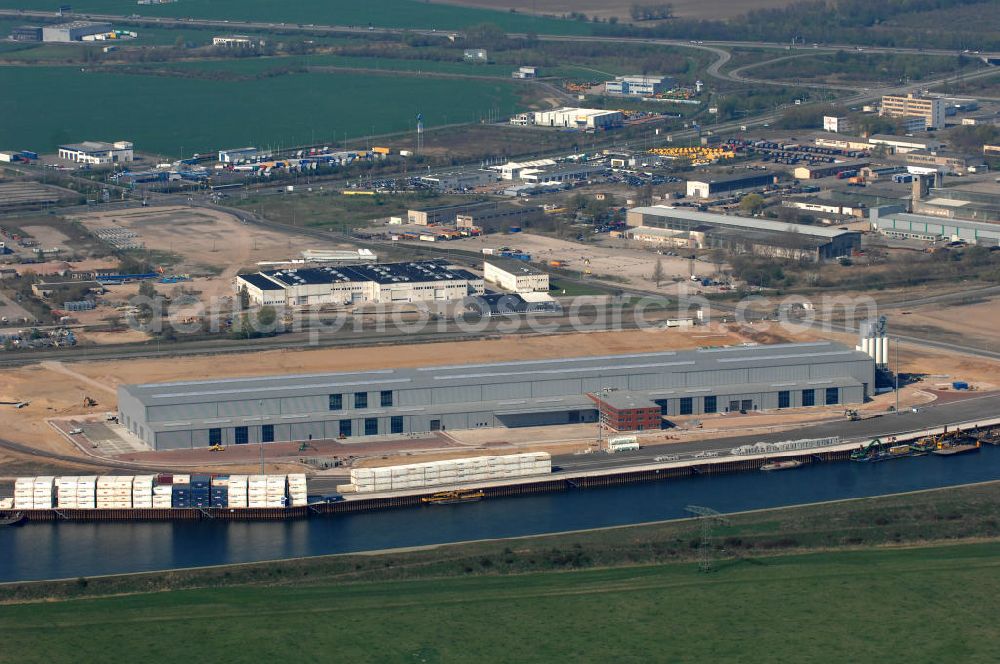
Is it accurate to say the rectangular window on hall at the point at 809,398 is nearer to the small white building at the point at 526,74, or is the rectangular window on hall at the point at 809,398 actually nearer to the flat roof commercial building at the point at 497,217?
the flat roof commercial building at the point at 497,217

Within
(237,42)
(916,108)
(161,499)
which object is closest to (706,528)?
(161,499)

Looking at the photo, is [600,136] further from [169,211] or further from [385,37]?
[385,37]

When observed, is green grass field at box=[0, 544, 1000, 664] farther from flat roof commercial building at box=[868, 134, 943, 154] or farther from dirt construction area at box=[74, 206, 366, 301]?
flat roof commercial building at box=[868, 134, 943, 154]

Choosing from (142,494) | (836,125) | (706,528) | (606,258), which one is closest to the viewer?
(706,528)

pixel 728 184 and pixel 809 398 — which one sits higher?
pixel 728 184

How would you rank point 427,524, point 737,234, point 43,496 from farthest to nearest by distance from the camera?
point 737,234 < point 43,496 < point 427,524

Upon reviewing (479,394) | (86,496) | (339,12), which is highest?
(339,12)

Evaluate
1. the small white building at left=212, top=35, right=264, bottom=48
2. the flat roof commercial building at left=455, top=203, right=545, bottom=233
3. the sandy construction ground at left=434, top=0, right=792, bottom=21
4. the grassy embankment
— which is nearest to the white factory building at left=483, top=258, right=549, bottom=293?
the flat roof commercial building at left=455, top=203, right=545, bottom=233

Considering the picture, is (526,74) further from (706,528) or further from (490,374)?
(706,528)
